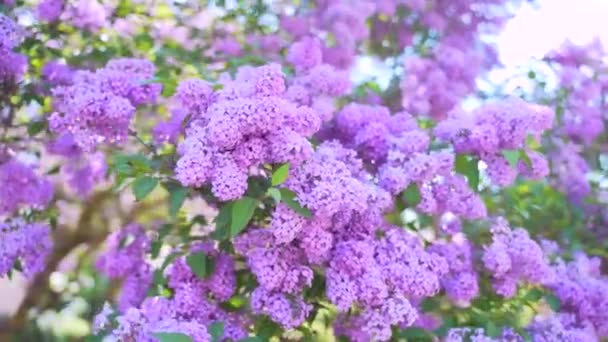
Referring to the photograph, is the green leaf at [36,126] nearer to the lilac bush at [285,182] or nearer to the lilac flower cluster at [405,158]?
the lilac bush at [285,182]

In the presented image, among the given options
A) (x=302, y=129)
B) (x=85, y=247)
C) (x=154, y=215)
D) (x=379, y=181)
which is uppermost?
(x=302, y=129)

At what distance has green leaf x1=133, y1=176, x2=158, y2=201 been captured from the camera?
2146 millimetres

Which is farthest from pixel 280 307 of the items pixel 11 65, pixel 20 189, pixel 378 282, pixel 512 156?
pixel 20 189

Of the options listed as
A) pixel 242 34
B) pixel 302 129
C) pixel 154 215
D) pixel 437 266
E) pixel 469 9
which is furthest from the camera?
pixel 469 9

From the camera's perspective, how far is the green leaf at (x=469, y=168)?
2506 mm

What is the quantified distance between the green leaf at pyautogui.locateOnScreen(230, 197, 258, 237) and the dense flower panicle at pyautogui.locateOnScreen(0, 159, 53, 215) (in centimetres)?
151

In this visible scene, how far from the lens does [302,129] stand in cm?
220

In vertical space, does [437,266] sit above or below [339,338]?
above

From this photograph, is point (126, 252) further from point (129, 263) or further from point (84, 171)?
point (84, 171)

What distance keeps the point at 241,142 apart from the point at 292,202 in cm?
21

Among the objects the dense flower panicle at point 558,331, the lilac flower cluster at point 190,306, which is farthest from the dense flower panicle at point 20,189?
the dense flower panicle at point 558,331

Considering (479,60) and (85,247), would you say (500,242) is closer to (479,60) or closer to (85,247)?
(479,60)

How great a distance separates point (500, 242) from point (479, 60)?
192 cm

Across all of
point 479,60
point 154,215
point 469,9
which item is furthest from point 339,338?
point 469,9
